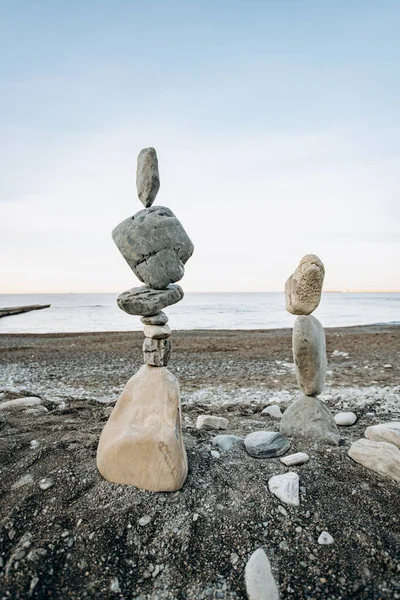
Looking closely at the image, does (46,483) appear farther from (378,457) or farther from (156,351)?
(378,457)

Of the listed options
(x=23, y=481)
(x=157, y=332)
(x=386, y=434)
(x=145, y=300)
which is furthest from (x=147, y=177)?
(x=386, y=434)

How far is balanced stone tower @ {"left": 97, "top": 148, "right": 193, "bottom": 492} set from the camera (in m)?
3.33

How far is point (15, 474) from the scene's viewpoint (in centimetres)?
353

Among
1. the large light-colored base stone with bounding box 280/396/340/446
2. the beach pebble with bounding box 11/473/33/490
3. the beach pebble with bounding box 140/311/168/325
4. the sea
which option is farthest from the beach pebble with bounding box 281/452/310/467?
the sea

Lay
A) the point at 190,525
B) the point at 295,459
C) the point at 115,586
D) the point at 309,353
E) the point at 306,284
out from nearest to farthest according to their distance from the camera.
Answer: the point at 115,586
the point at 190,525
the point at 295,459
the point at 306,284
the point at 309,353

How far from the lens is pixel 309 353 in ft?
14.1

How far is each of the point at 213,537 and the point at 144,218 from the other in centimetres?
287

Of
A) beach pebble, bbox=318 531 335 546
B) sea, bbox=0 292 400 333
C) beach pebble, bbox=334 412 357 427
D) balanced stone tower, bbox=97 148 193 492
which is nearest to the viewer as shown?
beach pebble, bbox=318 531 335 546

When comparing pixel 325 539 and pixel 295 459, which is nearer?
pixel 325 539

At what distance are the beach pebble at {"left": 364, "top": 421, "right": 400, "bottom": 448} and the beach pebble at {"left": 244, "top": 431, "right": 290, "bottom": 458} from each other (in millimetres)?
1085

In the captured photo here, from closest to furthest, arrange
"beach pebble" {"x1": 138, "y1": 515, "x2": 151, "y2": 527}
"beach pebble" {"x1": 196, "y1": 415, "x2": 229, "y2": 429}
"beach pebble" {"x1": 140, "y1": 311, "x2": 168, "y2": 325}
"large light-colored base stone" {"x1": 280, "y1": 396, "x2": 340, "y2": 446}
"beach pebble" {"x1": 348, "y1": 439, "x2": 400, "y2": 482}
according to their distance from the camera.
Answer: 1. "beach pebble" {"x1": 138, "y1": 515, "x2": 151, "y2": 527}
2. "beach pebble" {"x1": 348, "y1": 439, "x2": 400, "y2": 482}
3. "beach pebble" {"x1": 140, "y1": 311, "x2": 168, "y2": 325}
4. "large light-colored base stone" {"x1": 280, "y1": 396, "x2": 340, "y2": 446}
5. "beach pebble" {"x1": 196, "y1": 415, "x2": 229, "y2": 429}

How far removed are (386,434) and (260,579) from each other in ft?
8.04

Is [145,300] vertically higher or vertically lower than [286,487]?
higher

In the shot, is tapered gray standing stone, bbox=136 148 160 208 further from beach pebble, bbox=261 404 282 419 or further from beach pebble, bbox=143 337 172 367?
beach pebble, bbox=261 404 282 419
